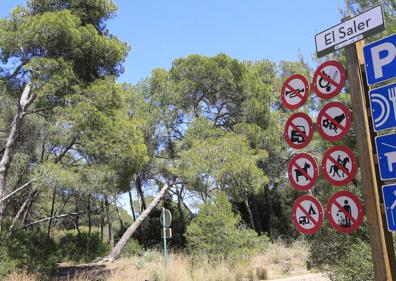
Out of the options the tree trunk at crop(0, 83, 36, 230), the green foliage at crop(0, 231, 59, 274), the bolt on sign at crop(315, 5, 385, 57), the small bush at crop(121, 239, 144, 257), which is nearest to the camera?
the bolt on sign at crop(315, 5, 385, 57)

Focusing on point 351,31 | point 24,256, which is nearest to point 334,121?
point 351,31

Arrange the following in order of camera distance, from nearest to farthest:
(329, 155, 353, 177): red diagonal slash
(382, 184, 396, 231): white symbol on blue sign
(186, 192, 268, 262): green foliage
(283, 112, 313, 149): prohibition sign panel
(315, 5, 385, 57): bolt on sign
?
(382, 184, 396, 231): white symbol on blue sign → (315, 5, 385, 57): bolt on sign → (329, 155, 353, 177): red diagonal slash → (283, 112, 313, 149): prohibition sign panel → (186, 192, 268, 262): green foliage

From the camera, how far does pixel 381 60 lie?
357 centimetres

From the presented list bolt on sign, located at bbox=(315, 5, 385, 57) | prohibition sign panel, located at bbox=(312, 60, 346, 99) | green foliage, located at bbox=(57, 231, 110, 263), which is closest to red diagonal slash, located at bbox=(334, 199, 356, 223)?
prohibition sign panel, located at bbox=(312, 60, 346, 99)

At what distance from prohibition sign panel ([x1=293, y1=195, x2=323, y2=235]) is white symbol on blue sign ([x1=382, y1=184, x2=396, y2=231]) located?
2.81 feet

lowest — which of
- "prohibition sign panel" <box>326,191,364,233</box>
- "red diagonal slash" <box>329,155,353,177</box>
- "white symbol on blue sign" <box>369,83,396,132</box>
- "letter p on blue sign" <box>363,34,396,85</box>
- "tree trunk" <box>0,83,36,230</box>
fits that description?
"prohibition sign panel" <box>326,191,364,233</box>

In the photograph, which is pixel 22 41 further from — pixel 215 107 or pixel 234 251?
pixel 215 107

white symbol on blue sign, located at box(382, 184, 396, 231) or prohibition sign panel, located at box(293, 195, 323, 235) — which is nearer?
white symbol on blue sign, located at box(382, 184, 396, 231)

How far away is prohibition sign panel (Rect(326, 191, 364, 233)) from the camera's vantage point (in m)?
3.75

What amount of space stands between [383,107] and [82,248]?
21.7 meters

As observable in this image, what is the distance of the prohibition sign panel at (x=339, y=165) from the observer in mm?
3840

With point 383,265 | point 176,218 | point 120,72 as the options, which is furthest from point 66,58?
point 176,218

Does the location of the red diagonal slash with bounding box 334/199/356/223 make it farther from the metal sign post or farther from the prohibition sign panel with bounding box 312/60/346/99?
the prohibition sign panel with bounding box 312/60/346/99

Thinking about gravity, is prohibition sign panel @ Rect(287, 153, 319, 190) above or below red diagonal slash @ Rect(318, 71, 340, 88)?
below
